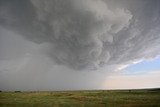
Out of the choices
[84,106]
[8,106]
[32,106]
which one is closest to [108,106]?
[84,106]

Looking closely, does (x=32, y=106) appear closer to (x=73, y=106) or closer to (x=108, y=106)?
(x=73, y=106)

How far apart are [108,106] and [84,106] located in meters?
5.15

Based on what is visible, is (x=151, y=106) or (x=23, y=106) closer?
(x=151, y=106)

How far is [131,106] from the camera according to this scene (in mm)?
49094

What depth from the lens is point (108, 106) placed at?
48.8 metres

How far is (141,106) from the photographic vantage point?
48.3 metres

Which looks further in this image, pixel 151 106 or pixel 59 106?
pixel 59 106

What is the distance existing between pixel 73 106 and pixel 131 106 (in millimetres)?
12453

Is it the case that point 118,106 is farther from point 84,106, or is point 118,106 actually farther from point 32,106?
point 32,106

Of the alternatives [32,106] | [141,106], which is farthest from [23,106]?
[141,106]

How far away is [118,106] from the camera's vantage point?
161 ft

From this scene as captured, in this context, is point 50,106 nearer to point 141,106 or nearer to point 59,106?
point 59,106

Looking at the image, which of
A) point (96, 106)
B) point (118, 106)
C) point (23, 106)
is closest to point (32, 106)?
point (23, 106)

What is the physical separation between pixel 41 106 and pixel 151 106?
2322cm
